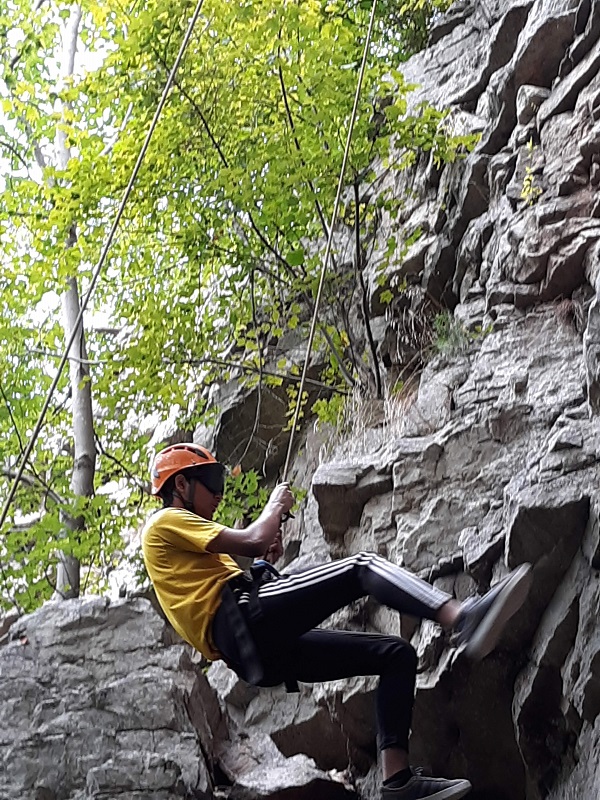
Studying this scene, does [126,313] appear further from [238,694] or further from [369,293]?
[238,694]

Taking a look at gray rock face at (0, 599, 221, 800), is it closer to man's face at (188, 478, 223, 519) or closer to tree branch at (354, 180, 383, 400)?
man's face at (188, 478, 223, 519)

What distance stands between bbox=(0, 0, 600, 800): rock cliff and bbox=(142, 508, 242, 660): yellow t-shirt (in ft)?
3.61

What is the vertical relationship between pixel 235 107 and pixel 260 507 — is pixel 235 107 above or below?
above

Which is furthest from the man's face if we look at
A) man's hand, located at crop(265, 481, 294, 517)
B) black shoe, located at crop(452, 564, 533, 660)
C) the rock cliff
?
black shoe, located at crop(452, 564, 533, 660)

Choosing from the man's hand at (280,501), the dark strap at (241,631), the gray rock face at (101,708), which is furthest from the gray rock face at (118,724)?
the man's hand at (280,501)

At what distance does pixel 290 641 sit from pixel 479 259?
360cm

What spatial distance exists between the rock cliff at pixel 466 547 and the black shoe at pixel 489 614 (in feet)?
1.81

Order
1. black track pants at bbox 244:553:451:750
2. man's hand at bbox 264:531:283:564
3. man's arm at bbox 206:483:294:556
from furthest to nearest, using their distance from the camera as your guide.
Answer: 1. man's hand at bbox 264:531:283:564
2. man's arm at bbox 206:483:294:556
3. black track pants at bbox 244:553:451:750

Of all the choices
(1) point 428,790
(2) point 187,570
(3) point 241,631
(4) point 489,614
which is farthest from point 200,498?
(1) point 428,790

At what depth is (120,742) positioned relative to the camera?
183 inches

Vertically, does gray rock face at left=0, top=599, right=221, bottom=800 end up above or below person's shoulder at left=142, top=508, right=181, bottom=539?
below

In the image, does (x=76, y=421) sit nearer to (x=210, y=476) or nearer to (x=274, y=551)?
(x=210, y=476)

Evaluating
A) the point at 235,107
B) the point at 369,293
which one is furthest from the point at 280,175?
the point at 369,293

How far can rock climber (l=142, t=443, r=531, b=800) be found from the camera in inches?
133
